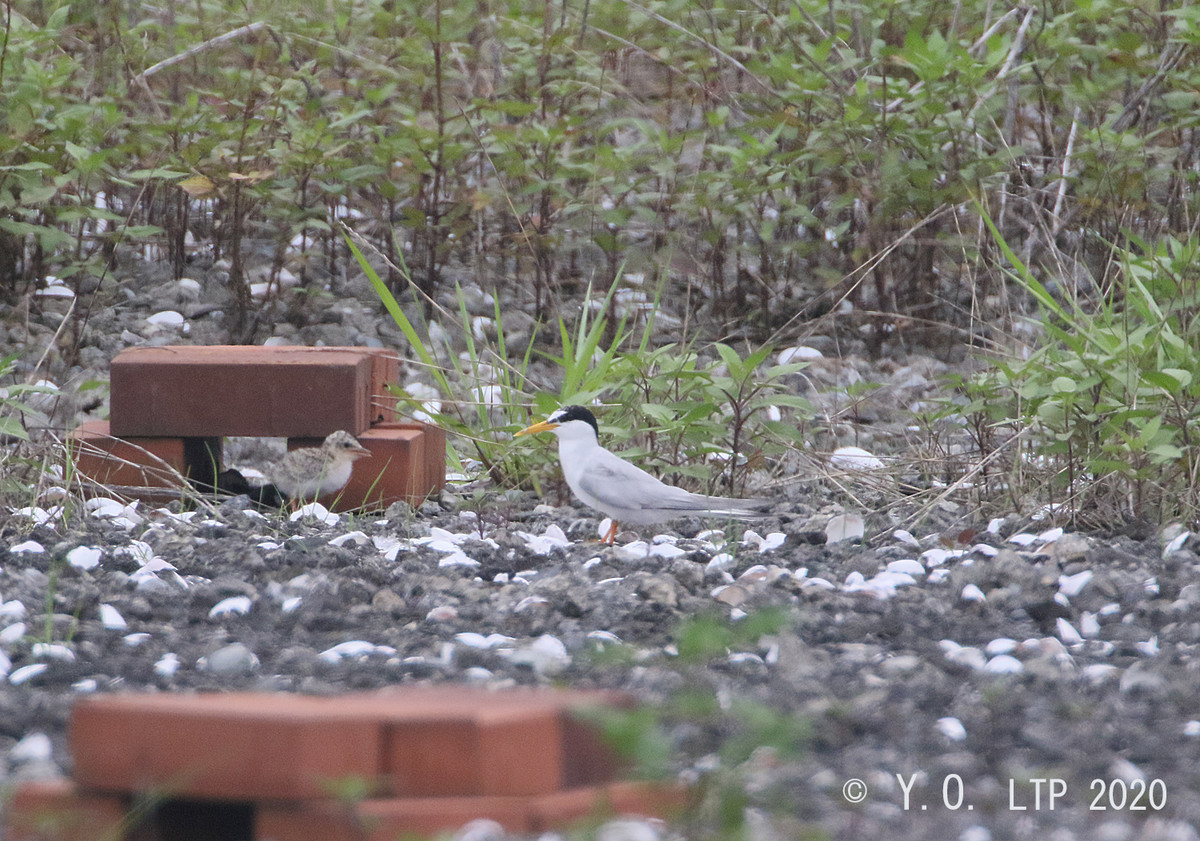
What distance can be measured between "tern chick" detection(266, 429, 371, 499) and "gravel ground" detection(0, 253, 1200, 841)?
178mm

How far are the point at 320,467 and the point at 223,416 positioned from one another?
1.15 feet

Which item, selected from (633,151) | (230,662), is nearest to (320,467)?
(230,662)

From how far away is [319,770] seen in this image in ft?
4.73

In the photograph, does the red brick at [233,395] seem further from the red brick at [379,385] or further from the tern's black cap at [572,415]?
the tern's black cap at [572,415]

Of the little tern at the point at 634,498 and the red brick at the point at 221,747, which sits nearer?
the red brick at the point at 221,747

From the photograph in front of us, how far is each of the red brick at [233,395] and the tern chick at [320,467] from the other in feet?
0.24

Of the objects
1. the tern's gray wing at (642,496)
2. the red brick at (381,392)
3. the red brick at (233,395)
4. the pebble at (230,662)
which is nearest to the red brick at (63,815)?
the pebble at (230,662)

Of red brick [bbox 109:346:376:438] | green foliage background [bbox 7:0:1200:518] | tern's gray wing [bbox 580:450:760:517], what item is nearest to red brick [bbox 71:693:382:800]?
tern's gray wing [bbox 580:450:760:517]

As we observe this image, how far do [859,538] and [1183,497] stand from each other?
0.81 metres

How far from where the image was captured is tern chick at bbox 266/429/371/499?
12.3ft

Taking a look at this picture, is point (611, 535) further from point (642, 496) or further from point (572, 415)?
point (572, 415)

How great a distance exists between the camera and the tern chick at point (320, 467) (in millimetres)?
3734

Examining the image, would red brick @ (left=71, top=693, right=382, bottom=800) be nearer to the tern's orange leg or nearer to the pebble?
the pebble

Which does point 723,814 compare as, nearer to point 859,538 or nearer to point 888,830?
point 888,830
